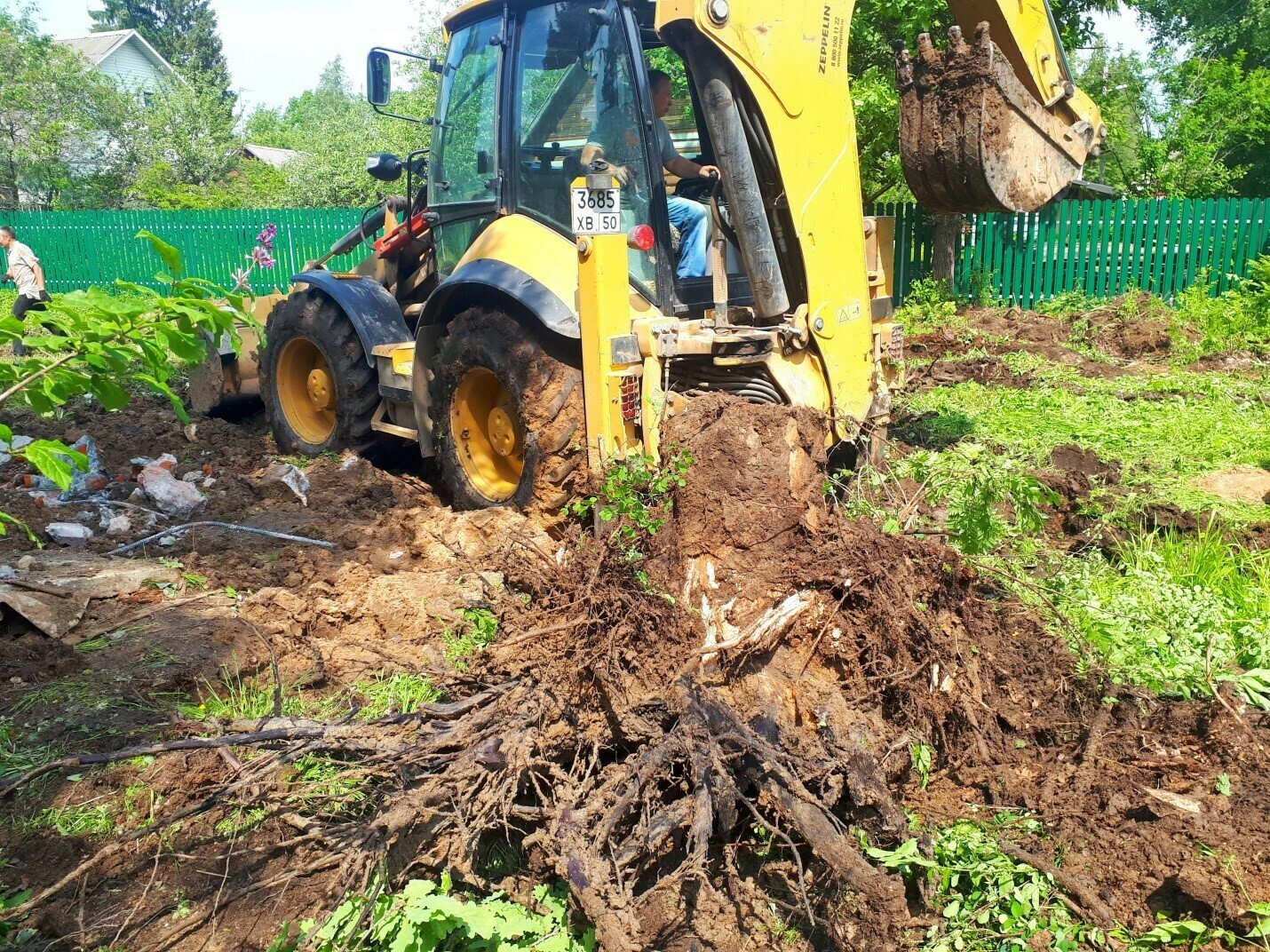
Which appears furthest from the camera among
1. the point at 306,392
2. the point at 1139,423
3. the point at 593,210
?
the point at 1139,423

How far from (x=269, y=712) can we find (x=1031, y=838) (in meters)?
2.49

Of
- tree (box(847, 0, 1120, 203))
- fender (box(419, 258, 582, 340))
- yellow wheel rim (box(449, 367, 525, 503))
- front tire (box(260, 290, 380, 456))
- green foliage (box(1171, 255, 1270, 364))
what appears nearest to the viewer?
fender (box(419, 258, 582, 340))

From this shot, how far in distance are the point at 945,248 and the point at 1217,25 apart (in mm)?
18288

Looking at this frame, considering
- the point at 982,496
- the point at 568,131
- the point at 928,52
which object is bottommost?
the point at 982,496

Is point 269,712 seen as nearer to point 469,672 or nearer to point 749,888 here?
point 469,672

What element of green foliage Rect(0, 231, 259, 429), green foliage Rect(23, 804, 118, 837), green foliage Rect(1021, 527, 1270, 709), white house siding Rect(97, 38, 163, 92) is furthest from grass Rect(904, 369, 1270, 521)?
white house siding Rect(97, 38, 163, 92)

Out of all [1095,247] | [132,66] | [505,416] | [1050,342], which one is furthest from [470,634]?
[132,66]

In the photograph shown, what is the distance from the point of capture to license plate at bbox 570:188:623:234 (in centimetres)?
414

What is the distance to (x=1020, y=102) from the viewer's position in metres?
4.92

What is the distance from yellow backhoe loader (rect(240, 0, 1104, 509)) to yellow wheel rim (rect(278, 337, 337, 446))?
96 centimetres

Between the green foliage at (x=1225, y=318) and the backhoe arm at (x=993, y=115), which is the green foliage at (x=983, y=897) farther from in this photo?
the green foliage at (x=1225, y=318)

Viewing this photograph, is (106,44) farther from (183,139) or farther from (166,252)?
(166,252)

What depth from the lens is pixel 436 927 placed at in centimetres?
251

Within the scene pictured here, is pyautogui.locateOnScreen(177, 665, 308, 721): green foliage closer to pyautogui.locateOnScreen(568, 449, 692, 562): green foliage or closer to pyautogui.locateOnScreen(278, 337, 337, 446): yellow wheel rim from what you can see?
pyautogui.locateOnScreen(568, 449, 692, 562): green foliage
